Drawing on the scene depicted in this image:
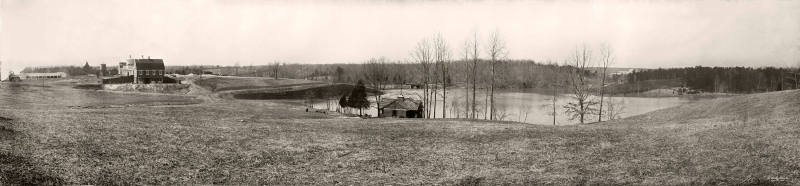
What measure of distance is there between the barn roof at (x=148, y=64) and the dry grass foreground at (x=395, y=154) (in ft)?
301

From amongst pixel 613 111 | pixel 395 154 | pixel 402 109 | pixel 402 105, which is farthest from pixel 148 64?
pixel 395 154

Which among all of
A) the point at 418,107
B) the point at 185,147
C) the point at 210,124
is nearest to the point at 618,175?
the point at 185,147

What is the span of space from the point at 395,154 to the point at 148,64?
106678mm

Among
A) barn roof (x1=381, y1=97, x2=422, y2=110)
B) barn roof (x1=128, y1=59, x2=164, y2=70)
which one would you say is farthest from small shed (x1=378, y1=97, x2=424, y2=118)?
barn roof (x1=128, y1=59, x2=164, y2=70)

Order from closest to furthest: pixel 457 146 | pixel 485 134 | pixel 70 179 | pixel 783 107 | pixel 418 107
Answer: pixel 70 179, pixel 457 146, pixel 485 134, pixel 783 107, pixel 418 107

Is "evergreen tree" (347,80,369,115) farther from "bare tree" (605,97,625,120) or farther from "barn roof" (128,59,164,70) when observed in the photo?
"barn roof" (128,59,164,70)

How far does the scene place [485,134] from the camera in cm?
3303

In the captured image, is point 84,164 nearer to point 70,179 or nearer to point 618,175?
point 70,179

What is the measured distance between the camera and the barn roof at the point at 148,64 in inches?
4564

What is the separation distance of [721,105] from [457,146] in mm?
27337

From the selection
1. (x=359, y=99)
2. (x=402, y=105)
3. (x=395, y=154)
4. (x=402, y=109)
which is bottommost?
(x=402, y=109)

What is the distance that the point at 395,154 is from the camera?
26438 mm

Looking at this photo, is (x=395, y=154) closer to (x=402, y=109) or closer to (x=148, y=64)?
(x=402, y=109)

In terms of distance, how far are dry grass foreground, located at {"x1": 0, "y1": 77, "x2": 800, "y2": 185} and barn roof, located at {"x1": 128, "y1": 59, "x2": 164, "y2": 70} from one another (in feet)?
301
